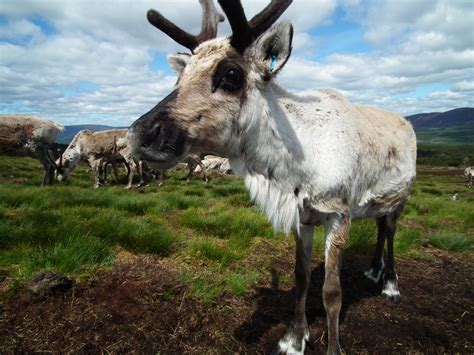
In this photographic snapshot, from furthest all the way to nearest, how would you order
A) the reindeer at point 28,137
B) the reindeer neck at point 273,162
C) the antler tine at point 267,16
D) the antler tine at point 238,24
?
the reindeer at point 28,137, the reindeer neck at point 273,162, the antler tine at point 267,16, the antler tine at point 238,24

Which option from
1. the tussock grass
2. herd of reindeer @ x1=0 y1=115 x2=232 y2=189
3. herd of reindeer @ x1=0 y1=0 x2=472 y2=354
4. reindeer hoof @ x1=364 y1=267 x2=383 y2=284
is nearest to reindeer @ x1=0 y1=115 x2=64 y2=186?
herd of reindeer @ x1=0 y1=115 x2=232 y2=189

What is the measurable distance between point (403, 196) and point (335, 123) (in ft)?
6.68

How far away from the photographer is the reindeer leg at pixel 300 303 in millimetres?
3477

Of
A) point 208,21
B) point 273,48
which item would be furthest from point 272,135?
point 208,21

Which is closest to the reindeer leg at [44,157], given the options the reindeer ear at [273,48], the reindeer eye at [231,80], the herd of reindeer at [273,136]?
the herd of reindeer at [273,136]

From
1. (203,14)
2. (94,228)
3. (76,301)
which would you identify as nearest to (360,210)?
(203,14)

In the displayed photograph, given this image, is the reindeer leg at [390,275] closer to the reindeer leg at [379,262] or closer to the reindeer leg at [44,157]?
the reindeer leg at [379,262]

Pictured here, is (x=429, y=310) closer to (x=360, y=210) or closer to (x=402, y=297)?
(x=402, y=297)

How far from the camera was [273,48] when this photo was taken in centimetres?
286

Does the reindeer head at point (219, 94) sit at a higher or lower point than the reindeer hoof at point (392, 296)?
higher

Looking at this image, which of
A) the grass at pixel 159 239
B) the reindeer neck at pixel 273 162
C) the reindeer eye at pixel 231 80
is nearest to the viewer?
the reindeer eye at pixel 231 80

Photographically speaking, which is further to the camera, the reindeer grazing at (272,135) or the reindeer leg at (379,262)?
the reindeer leg at (379,262)

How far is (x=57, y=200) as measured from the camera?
22.3 ft

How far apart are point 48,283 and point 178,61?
263cm
